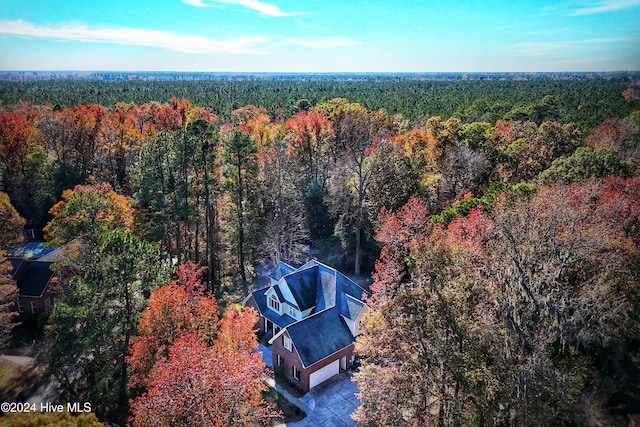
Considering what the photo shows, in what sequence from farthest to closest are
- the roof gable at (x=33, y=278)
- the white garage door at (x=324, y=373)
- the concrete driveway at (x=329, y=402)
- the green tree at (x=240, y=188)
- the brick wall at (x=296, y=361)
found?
the green tree at (x=240, y=188) → the roof gable at (x=33, y=278) → the white garage door at (x=324, y=373) → the brick wall at (x=296, y=361) → the concrete driveway at (x=329, y=402)

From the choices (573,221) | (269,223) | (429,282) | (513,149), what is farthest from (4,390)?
(513,149)

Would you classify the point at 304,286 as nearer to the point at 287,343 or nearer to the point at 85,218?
the point at 287,343

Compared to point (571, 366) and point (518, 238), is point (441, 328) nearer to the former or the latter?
point (571, 366)

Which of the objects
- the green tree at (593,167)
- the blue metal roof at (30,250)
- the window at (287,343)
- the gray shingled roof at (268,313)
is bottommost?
the gray shingled roof at (268,313)

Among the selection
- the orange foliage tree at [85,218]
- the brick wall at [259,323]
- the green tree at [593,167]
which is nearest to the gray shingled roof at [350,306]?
the brick wall at [259,323]

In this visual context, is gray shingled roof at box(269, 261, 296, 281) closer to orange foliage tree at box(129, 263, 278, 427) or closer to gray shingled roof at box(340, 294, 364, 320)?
gray shingled roof at box(340, 294, 364, 320)

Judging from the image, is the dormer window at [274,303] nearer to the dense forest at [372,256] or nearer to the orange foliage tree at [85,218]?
the dense forest at [372,256]
